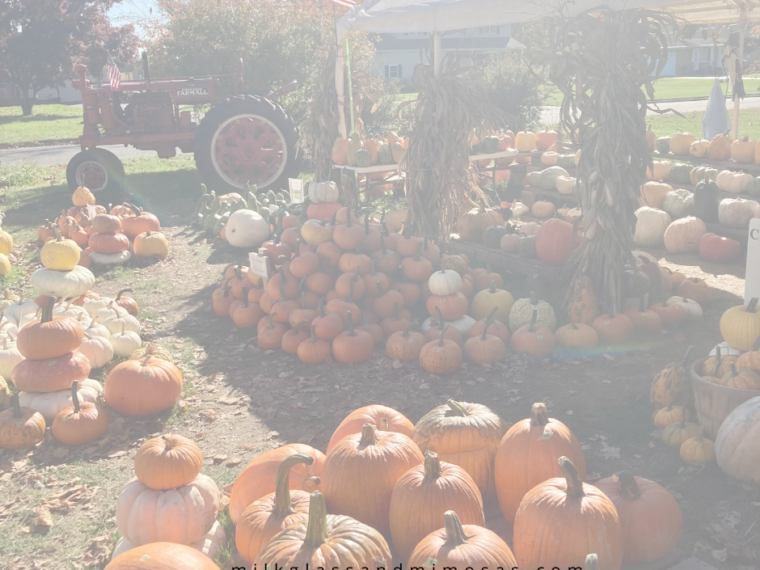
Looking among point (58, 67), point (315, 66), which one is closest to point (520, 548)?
point (315, 66)

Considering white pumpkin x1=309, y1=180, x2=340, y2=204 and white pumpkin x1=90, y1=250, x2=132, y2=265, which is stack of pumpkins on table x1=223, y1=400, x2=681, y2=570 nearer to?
white pumpkin x1=309, y1=180, x2=340, y2=204

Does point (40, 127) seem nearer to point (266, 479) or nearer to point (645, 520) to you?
point (266, 479)

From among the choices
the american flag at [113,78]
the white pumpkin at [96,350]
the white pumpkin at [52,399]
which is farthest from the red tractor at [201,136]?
the white pumpkin at [52,399]

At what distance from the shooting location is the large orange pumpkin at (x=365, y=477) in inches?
108

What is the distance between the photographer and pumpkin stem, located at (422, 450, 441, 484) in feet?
8.43

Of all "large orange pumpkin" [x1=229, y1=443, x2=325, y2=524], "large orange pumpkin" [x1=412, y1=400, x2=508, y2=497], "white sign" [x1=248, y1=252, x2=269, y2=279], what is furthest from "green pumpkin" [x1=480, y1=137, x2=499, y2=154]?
"large orange pumpkin" [x1=229, y1=443, x2=325, y2=524]

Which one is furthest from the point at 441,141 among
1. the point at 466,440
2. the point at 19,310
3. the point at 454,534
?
the point at 454,534

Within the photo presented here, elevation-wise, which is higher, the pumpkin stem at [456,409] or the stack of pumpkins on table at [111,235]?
the stack of pumpkins on table at [111,235]

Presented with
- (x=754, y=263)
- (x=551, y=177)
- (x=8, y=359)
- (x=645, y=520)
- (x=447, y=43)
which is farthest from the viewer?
(x=447, y=43)

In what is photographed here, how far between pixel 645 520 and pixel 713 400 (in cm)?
133

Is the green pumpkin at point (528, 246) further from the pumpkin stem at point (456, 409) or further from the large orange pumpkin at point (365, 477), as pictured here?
the large orange pumpkin at point (365, 477)

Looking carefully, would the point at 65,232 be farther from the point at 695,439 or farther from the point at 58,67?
the point at 58,67

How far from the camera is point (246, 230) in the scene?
A: 28.6 feet

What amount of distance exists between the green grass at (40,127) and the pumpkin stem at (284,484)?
876 inches
